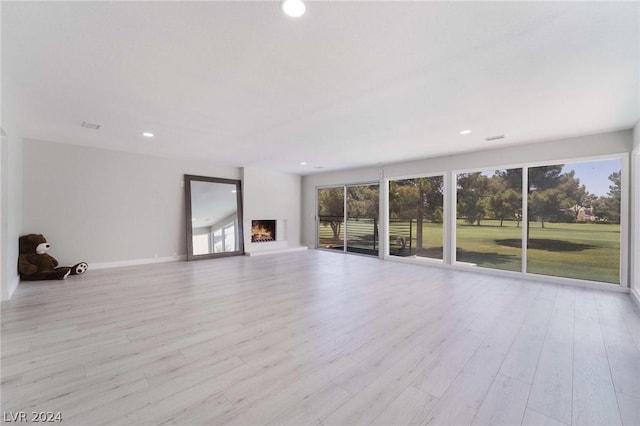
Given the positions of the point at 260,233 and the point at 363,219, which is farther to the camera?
the point at 260,233

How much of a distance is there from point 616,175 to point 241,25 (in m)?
5.54

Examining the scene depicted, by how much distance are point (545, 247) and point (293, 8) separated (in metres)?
5.49

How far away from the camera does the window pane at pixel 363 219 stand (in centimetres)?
720

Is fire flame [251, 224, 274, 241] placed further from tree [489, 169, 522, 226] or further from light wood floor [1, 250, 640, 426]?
tree [489, 169, 522, 226]

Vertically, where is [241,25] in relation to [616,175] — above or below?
above

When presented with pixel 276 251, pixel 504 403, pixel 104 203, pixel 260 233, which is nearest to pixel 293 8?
pixel 504 403

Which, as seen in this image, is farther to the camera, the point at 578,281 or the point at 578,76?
the point at 578,281

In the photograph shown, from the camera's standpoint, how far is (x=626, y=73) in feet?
7.54

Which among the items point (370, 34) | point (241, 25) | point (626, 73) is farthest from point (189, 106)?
point (626, 73)

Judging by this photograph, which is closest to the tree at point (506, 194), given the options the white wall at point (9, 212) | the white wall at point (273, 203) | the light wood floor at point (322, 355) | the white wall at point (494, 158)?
the white wall at point (494, 158)

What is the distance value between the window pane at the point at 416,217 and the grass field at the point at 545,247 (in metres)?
0.04

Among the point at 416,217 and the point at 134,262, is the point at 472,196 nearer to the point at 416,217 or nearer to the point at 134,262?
the point at 416,217

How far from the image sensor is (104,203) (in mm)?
5324

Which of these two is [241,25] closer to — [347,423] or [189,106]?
[189,106]
